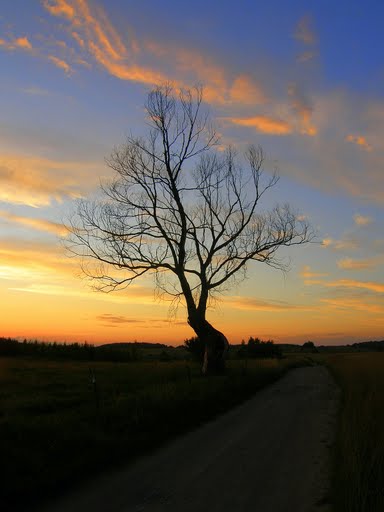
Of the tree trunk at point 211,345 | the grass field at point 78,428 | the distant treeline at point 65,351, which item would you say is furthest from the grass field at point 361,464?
the distant treeline at point 65,351

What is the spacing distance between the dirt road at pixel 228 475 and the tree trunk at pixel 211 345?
551 inches

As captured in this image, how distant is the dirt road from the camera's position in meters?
7.25

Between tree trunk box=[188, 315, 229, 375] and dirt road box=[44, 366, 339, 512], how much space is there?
1400 centimetres

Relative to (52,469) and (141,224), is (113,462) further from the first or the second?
(141,224)

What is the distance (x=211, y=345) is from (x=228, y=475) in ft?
65.4

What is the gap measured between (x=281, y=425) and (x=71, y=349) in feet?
125

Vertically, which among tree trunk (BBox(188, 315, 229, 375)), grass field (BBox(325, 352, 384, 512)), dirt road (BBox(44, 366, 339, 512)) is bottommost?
dirt road (BBox(44, 366, 339, 512))

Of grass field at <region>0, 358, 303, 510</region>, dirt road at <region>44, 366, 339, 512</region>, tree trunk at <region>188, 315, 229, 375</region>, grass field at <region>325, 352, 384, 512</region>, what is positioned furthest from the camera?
tree trunk at <region>188, 315, 229, 375</region>

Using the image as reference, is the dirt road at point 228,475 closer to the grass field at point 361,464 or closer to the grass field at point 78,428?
the grass field at point 361,464

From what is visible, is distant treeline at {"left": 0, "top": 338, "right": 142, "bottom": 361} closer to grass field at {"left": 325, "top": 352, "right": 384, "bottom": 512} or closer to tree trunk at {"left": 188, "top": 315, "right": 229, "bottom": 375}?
tree trunk at {"left": 188, "top": 315, "right": 229, "bottom": 375}

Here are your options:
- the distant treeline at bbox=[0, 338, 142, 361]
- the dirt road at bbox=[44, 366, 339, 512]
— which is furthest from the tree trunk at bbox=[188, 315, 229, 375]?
the distant treeline at bbox=[0, 338, 142, 361]

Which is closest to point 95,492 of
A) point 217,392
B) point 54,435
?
point 54,435

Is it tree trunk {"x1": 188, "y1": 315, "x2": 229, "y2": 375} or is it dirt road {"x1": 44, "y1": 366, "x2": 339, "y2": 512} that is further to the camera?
tree trunk {"x1": 188, "y1": 315, "x2": 229, "y2": 375}

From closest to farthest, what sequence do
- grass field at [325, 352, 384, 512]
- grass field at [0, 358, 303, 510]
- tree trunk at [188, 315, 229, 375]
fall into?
1. grass field at [325, 352, 384, 512]
2. grass field at [0, 358, 303, 510]
3. tree trunk at [188, 315, 229, 375]
